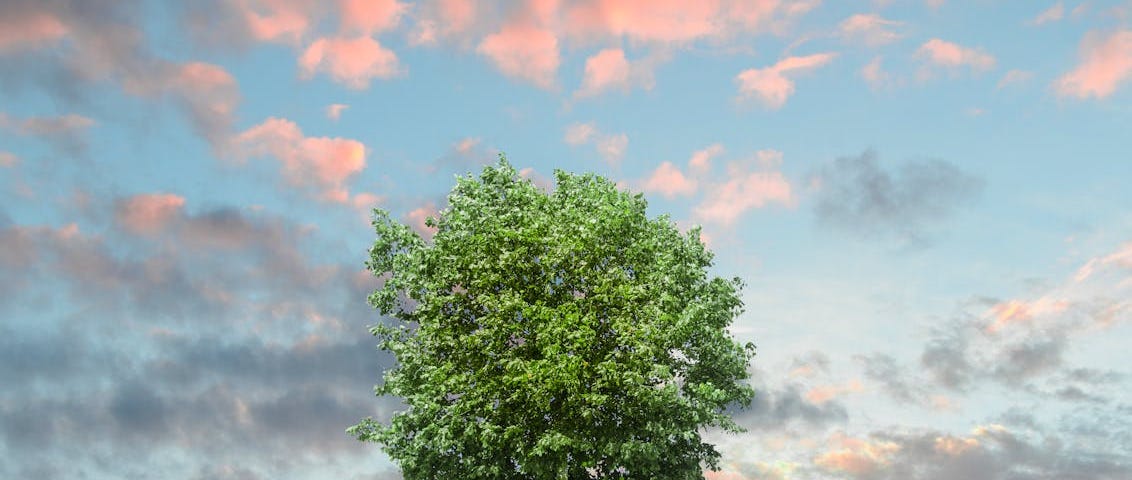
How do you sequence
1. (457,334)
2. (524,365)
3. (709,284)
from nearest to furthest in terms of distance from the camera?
(524,365) < (457,334) < (709,284)

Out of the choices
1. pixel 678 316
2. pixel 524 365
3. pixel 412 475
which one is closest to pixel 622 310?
pixel 678 316

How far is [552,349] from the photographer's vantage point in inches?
1487

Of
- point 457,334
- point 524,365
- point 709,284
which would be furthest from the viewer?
point 709,284

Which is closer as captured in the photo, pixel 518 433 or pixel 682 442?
pixel 518 433

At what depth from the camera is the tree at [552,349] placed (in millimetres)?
38625

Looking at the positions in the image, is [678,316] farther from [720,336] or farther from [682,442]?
[682,442]

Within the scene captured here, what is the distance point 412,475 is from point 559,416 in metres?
7.08

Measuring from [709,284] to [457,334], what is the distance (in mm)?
11821

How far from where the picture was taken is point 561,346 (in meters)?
38.9

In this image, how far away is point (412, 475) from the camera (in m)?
41.6

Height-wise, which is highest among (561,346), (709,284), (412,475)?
(709,284)

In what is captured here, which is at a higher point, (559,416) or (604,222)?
(604,222)

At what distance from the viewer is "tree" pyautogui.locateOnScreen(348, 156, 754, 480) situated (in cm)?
3862

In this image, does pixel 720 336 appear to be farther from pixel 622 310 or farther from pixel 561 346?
pixel 561 346
